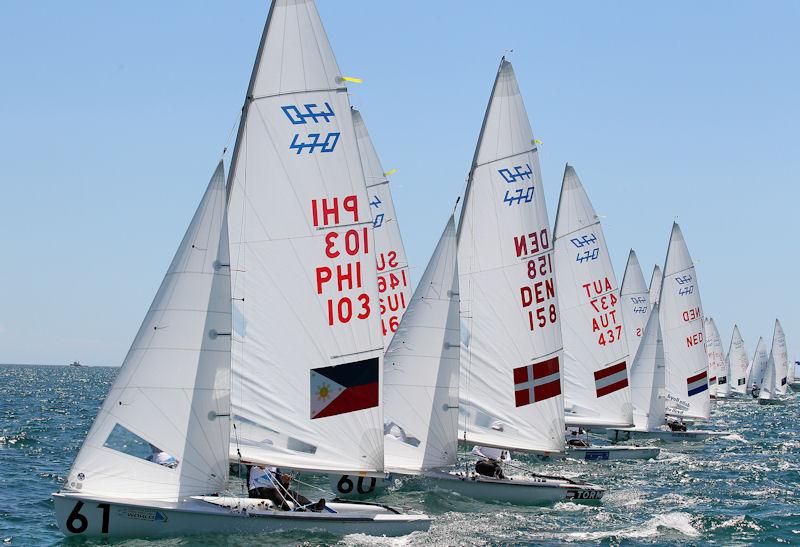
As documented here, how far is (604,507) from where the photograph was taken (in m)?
25.5

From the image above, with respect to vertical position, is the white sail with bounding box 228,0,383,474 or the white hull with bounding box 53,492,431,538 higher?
the white sail with bounding box 228,0,383,474

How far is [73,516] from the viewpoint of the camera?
17531 mm

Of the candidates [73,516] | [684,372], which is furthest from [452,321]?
[684,372]

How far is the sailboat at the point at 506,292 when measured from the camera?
27078 millimetres

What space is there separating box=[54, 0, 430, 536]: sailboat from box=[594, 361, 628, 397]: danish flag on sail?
17.6m

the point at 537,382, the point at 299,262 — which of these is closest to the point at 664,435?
the point at 537,382

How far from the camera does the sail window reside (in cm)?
1783

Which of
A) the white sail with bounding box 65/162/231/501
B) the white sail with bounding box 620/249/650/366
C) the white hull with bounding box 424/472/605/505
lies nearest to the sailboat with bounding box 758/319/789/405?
the white sail with bounding box 620/249/650/366

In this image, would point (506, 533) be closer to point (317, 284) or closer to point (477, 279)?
point (317, 284)

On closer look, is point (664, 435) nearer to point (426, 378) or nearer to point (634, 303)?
point (634, 303)

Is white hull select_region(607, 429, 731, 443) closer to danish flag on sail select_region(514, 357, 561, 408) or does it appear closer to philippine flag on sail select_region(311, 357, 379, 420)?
danish flag on sail select_region(514, 357, 561, 408)

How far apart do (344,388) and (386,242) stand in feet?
38.2

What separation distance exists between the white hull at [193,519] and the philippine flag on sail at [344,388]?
6.31ft

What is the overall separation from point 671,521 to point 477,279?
24.5 feet
